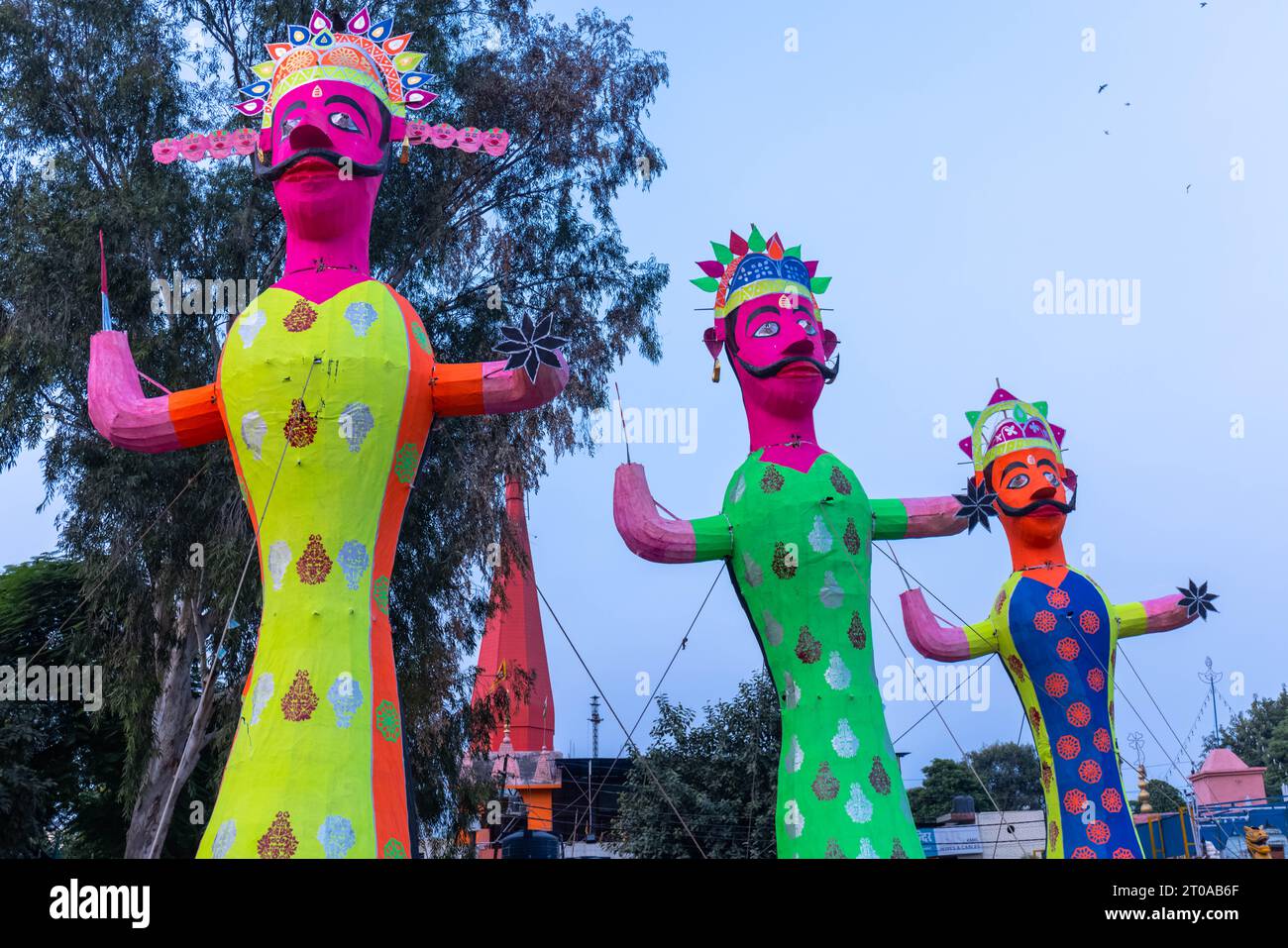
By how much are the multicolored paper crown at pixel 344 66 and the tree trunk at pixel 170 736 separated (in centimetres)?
519

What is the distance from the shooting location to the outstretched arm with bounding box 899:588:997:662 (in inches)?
404

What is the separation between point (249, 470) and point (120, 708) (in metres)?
5.41

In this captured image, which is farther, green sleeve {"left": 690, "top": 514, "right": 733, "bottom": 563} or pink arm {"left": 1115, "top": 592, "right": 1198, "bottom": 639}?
pink arm {"left": 1115, "top": 592, "right": 1198, "bottom": 639}

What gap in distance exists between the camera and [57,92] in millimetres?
12633

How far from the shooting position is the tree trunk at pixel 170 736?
11336mm

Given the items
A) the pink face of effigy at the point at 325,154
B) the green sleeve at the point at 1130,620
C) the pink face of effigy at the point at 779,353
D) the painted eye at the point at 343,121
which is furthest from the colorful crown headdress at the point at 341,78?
the green sleeve at the point at 1130,620

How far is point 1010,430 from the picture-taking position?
418 inches

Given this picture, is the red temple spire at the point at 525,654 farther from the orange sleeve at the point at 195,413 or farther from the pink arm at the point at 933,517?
the orange sleeve at the point at 195,413

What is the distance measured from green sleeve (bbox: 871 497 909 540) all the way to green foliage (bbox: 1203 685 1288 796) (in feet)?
78.8

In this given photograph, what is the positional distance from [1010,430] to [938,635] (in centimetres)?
175

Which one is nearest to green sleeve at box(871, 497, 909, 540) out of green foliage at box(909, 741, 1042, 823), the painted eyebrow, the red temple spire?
the painted eyebrow

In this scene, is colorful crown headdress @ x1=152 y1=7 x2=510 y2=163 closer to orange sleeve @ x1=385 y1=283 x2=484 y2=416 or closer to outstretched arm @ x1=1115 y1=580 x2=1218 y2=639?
orange sleeve @ x1=385 y1=283 x2=484 y2=416

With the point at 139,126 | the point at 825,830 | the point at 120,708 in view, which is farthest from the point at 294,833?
the point at 139,126
